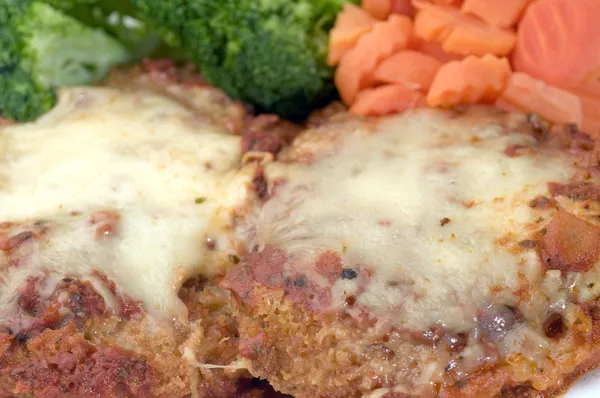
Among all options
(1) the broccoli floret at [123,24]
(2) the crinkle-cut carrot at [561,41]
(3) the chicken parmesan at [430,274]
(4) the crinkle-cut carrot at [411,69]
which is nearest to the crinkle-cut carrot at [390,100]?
(4) the crinkle-cut carrot at [411,69]

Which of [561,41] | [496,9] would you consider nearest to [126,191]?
[496,9]

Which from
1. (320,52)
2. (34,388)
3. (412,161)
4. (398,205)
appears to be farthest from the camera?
(320,52)

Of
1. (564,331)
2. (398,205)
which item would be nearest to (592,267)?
(564,331)

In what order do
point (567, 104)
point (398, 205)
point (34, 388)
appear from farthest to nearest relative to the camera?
1. point (567, 104)
2. point (398, 205)
3. point (34, 388)

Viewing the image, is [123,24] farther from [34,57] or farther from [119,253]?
[119,253]

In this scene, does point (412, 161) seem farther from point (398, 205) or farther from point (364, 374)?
point (364, 374)

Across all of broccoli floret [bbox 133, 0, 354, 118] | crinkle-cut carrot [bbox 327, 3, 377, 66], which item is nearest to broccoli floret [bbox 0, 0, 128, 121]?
broccoli floret [bbox 133, 0, 354, 118]

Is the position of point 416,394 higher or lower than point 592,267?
lower

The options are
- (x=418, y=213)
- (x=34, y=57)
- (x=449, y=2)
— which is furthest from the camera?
(x=34, y=57)
